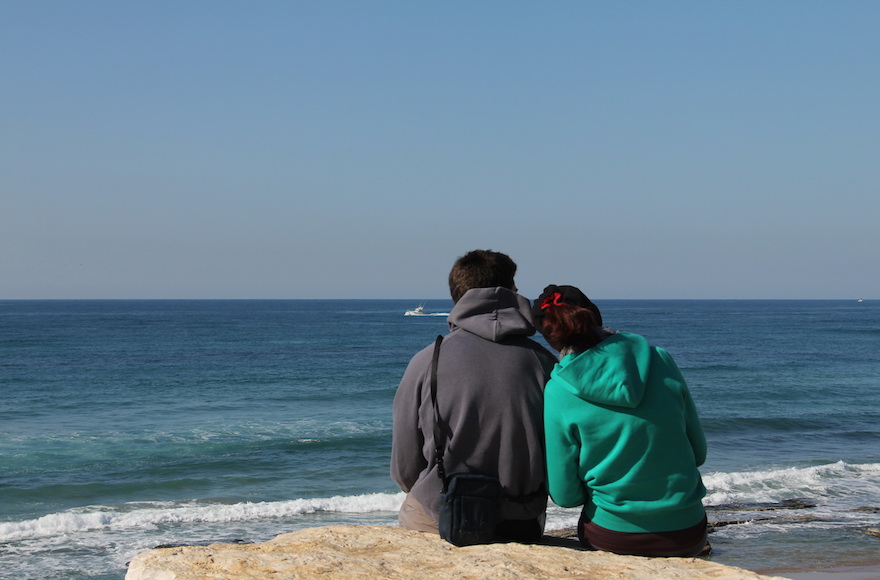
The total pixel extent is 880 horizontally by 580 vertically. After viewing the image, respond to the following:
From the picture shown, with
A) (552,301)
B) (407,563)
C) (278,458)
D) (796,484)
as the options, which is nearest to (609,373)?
(552,301)

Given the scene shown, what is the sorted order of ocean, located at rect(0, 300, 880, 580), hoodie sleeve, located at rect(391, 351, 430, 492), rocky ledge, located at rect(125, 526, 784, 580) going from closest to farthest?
rocky ledge, located at rect(125, 526, 784, 580), hoodie sleeve, located at rect(391, 351, 430, 492), ocean, located at rect(0, 300, 880, 580)

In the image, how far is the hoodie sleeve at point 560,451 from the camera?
9.99ft

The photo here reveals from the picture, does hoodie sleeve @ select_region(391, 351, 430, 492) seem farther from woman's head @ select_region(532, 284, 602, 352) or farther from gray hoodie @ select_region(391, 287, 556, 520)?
woman's head @ select_region(532, 284, 602, 352)

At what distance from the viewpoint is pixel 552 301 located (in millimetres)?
3129

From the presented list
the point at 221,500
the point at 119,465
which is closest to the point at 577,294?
the point at 221,500

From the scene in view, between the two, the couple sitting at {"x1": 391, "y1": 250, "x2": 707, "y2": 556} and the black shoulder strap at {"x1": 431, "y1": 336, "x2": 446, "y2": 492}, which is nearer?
the couple sitting at {"x1": 391, "y1": 250, "x2": 707, "y2": 556}

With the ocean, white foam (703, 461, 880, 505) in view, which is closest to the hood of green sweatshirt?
the ocean

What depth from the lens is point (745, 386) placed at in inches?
1107

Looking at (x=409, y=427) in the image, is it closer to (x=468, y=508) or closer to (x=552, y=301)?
(x=468, y=508)

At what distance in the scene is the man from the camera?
319cm

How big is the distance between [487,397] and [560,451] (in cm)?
36

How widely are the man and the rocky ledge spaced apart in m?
0.29

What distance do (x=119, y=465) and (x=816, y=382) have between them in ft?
81.1

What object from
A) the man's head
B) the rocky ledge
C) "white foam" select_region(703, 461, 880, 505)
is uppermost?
the man's head
